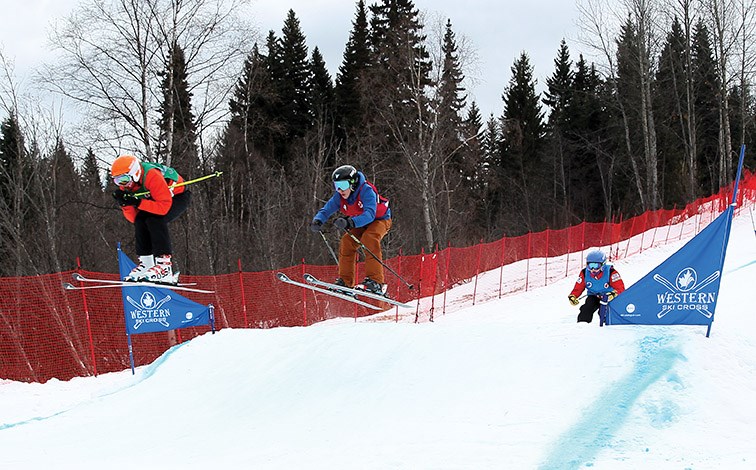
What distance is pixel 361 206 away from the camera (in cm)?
759

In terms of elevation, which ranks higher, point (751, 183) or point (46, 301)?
point (751, 183)

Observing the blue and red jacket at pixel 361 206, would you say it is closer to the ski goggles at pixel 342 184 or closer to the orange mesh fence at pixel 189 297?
the ski goggles at pixel 342 184

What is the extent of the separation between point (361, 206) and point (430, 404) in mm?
2795

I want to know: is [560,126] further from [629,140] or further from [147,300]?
[147,300]

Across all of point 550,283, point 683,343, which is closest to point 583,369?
point 683,343

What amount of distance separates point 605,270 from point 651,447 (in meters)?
4.59

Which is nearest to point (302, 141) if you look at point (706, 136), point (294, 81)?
point (294, 81)

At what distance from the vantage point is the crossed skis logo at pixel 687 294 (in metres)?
6.62

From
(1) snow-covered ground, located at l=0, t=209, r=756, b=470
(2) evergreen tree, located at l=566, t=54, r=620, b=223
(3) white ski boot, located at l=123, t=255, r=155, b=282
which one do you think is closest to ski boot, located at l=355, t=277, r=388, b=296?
(1) snow-covered ground, located at l=0, t=209, r=756, b=470

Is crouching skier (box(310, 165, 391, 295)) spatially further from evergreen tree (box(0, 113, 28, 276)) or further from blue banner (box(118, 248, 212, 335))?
evergreen tree (box(0, 113, 28, 276))

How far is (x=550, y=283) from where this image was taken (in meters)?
18.0

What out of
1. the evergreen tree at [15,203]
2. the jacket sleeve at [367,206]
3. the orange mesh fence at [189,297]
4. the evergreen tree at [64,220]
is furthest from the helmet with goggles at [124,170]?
the evergreen tree at [64,220]

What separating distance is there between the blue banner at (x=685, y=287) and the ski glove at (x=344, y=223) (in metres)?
3.50

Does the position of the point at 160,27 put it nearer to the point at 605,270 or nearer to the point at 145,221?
the point at 145,221
